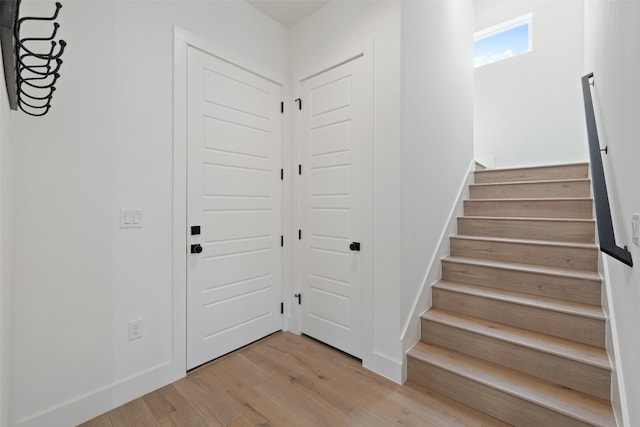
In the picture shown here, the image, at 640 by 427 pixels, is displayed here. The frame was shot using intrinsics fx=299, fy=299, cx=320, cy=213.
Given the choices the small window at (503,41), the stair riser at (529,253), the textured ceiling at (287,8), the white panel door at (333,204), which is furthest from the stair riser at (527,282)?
the small window at (503,41)

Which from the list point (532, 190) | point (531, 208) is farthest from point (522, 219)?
point (532, 190)

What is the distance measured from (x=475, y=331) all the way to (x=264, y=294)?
1729 mm

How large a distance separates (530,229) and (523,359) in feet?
4.05

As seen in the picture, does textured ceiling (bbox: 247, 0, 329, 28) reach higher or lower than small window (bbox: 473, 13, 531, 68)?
lower

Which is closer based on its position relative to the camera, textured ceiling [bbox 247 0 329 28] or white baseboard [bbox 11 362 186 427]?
white baseboard [bbox 11 362 186 427]

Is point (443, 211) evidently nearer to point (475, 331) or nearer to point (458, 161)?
point (458, 161)

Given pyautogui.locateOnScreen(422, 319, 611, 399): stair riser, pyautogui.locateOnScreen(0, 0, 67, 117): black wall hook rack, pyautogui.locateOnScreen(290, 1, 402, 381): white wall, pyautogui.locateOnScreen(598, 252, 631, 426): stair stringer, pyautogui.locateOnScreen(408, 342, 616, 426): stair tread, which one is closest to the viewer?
pyautogui.locateOnScreen(0, 0, 67, 117): black wall hook rack

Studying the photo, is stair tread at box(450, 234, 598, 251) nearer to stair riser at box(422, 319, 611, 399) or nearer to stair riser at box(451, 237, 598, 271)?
stair riser at box(451, 237, 598, 271)

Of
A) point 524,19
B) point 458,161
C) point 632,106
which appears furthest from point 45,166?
point 524,19

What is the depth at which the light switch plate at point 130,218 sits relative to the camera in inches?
74.0

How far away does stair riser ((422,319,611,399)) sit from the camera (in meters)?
1.64

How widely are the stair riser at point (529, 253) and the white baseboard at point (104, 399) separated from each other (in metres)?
2.57

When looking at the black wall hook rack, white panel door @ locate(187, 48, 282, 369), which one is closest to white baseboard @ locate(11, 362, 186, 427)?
white panel door @ locate(187, 48, 282, 369)

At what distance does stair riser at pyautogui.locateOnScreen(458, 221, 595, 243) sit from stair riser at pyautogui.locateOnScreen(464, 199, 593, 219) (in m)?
0.22
